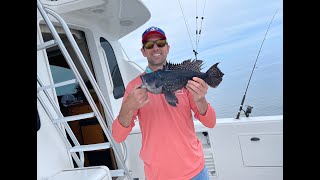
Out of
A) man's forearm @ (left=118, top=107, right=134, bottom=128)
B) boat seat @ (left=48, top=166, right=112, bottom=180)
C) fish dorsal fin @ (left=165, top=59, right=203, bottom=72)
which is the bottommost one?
boat seat @ (left=48, top=166, right=112, bottom=180)

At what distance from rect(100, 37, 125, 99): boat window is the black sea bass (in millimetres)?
2598

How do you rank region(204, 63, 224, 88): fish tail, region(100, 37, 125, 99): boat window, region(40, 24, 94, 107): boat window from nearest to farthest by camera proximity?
region(204, 63, 224, 88): fish tail → region(40, 24, 94, 107): boat window → region(100, 37, 125, 99): boat window

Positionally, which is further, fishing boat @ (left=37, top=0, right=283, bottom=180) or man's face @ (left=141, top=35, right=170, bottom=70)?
fishing boat @ (left=37, top=0, right=283, bottom=180)

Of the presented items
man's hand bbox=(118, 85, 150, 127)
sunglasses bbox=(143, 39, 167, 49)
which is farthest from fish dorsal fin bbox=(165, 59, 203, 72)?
man's hand bbox=(118, 85, 150, 127)

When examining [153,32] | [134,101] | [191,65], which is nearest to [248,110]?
[191,65]

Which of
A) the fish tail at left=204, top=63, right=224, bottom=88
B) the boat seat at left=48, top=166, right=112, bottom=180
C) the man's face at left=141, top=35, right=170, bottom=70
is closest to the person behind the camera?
the fish tail at left=204, top=63, right=224, bottom=88

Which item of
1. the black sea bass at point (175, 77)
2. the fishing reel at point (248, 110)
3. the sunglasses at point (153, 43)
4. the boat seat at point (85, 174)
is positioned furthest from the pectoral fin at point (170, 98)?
the fishing reel at point (248, 110)

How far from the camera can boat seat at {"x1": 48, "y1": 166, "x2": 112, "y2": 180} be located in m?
2.22

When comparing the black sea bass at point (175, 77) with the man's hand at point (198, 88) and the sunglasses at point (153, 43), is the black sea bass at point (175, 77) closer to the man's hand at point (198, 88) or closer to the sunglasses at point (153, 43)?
the man's hand at point (198, 88)

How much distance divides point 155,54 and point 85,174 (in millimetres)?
1241

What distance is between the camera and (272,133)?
10.8ft

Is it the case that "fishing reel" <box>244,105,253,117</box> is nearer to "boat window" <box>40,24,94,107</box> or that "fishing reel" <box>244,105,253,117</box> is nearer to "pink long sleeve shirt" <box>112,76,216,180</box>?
"pink long sleeve shirt" <box>112,76,216,180</box>
